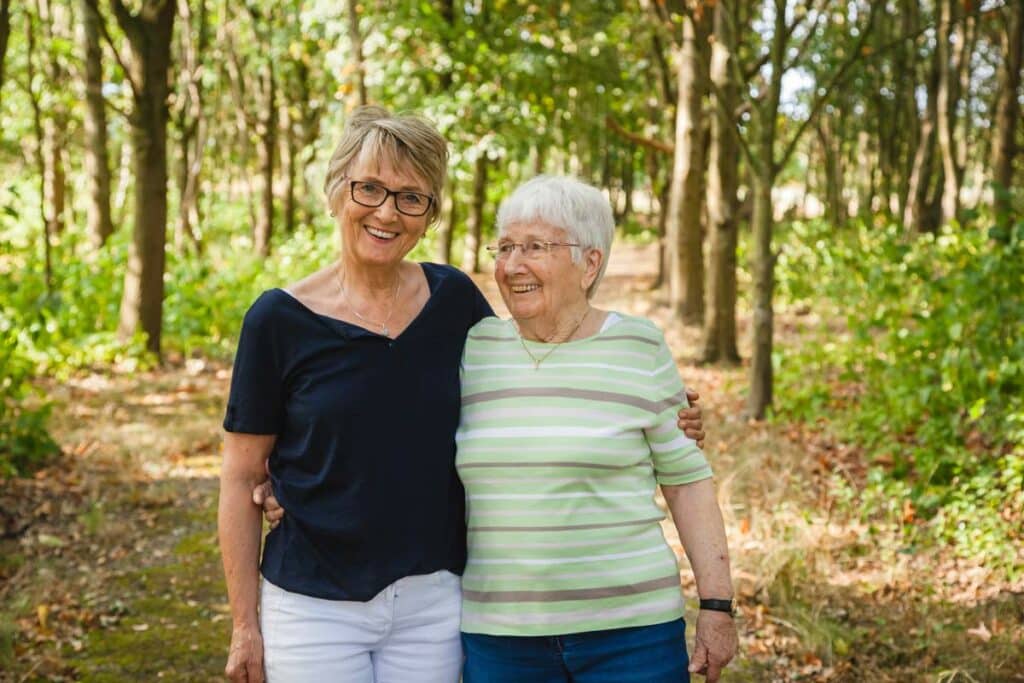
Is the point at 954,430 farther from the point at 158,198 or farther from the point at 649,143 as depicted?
the point at 158,198

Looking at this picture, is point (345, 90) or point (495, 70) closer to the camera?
point (345, 90)

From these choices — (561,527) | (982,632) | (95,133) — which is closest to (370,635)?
(561,527)

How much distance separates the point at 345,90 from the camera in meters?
10.5

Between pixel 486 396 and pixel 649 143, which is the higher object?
pixel 649 143

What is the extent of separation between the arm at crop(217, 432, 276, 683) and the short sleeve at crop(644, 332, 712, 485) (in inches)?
36.2

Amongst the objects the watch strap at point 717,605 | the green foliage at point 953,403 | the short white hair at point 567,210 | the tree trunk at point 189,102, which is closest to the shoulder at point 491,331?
the short white hair at point 567,210

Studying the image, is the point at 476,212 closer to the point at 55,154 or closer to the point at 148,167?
A: the point at 55,154

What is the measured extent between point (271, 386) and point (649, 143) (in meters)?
9.98

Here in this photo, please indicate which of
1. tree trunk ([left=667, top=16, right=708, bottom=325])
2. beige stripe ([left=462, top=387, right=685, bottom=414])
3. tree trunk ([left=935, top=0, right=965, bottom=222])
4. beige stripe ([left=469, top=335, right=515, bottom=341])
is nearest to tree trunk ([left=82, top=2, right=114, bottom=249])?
tree trunk ([left=667, top=16, right=708, bottom=325])

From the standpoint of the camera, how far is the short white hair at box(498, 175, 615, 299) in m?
2.50

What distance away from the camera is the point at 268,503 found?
241 centimetres

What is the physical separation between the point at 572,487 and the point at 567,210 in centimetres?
68

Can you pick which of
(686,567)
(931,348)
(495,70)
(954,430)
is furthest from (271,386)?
(495,70)

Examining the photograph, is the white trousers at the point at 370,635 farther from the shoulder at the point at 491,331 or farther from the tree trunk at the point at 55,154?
the tree trunk at the point at 55,154
